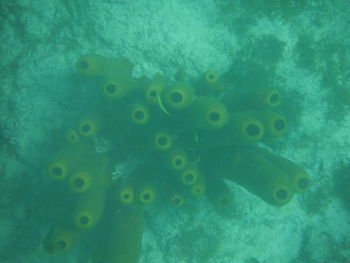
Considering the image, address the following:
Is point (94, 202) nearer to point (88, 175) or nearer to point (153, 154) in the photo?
point (88, 175)

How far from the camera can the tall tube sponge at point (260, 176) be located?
281 centimetres

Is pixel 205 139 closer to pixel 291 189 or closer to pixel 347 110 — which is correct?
pixel 291 189

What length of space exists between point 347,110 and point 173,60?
9.02 ft

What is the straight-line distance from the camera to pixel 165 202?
12.3 feet

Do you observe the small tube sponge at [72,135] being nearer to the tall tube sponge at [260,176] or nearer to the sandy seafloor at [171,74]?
the sandy seafloor at [171,74]

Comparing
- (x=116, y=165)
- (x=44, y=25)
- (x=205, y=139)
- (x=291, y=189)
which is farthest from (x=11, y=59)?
(x=291, y=189)

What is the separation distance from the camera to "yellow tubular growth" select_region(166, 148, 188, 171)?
292cm

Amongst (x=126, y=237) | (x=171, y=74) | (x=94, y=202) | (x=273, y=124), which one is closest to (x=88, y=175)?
(x=94, y=202)

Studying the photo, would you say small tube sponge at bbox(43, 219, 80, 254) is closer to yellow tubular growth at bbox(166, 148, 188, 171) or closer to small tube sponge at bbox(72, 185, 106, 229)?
small tube sponge at bbox(72, 185, 106, 229)

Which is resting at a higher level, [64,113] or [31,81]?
[31,81]

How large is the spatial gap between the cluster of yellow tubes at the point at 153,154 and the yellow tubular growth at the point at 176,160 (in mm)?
11

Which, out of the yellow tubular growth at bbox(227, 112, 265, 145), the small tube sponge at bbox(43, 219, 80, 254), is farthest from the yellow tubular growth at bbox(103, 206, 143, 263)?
the yellow tubular growth at bbox(227, 112, 265, 145)

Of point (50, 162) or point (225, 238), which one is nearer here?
point (50, 162)

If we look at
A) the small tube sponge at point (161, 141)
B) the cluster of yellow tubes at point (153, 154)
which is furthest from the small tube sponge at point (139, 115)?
the small tube sponge at point (161, 141)
